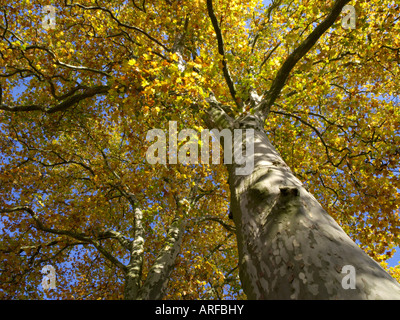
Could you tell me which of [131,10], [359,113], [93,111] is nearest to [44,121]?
[93,111]

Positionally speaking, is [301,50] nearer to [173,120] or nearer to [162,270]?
[173,120]

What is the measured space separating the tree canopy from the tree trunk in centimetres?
235

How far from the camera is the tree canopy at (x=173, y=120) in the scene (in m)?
5.77

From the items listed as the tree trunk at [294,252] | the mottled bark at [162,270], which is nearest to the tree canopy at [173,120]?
the mottled bark at [162,270]

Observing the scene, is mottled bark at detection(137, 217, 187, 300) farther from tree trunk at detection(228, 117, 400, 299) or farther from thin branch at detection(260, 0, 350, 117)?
thin branch at detection(260, 0, 350, 117)

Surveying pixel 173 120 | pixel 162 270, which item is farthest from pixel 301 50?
pixel 162 270

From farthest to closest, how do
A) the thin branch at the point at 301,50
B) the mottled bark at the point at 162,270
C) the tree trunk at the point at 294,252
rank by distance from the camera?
the mottled bark at the point at 162,270
the thin branch at the point at 301,50
the tree trunk at the point at 294,252

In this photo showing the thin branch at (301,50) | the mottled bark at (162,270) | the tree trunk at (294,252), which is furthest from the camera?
the mottled bark at (162,270)

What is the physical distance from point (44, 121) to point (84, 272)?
6616 millimetres

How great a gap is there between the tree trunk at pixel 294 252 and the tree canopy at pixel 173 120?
7.71 feet

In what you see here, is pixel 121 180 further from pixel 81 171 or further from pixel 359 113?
pixel 359 113

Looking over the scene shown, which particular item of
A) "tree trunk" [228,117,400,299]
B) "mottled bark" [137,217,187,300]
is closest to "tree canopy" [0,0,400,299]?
"mottled bark" [137,217,187,300]

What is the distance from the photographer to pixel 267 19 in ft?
26.0

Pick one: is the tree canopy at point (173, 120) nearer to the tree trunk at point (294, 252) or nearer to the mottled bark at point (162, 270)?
the mottled bark at point (162, 270)
